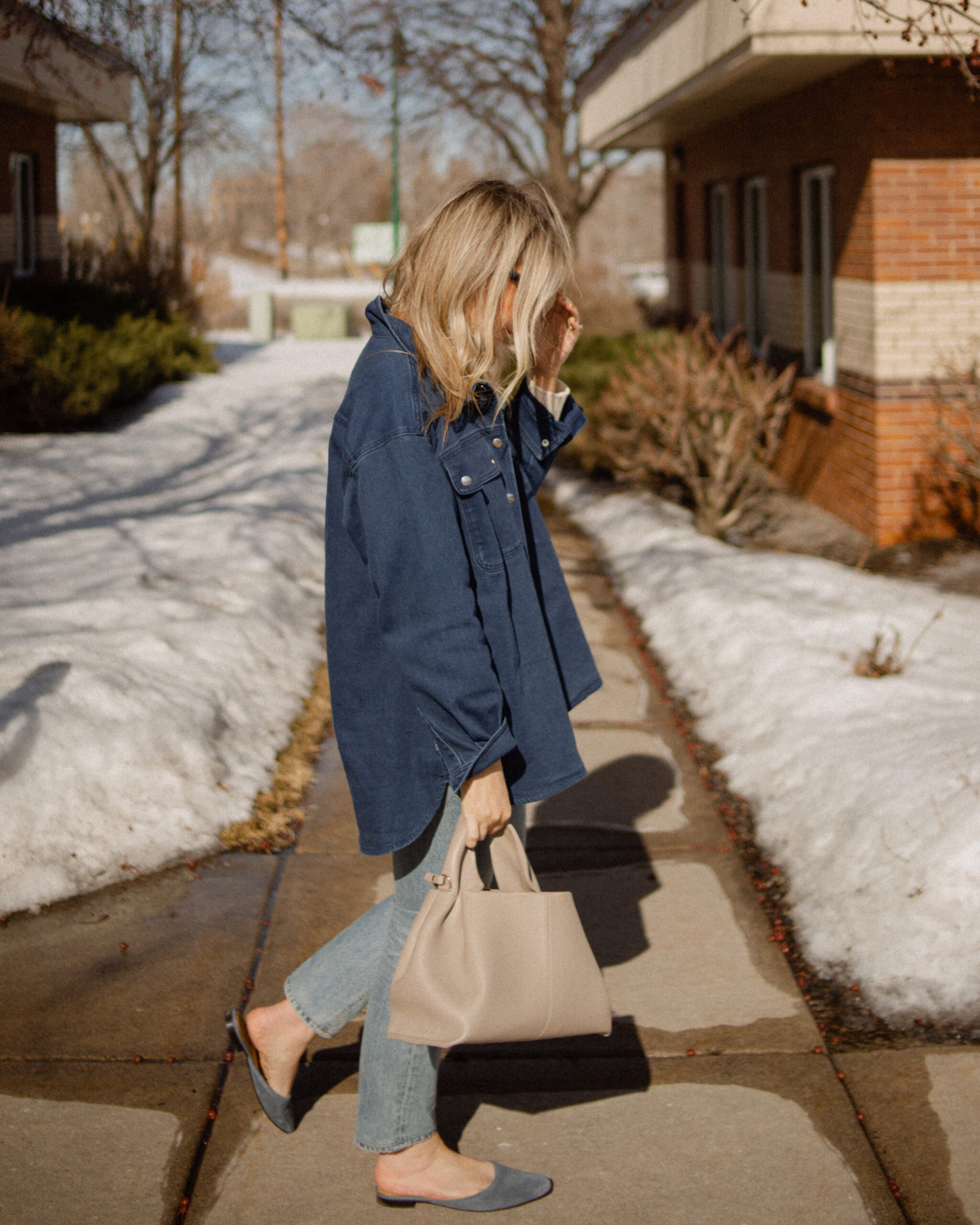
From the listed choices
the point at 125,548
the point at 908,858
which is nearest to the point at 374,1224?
the point at 908,858

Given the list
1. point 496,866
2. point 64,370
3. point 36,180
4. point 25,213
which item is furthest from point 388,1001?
point 36,180

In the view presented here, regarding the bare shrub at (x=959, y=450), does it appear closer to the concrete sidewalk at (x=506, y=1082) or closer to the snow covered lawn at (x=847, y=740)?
the snow covered lawn at (x=847, y=740)

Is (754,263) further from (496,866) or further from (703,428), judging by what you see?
(496,866)

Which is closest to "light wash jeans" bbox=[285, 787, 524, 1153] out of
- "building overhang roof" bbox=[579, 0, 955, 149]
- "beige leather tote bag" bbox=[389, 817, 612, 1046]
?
"beige leather tote bag" bbox=[389, 817, 612, 1046]

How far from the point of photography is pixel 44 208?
56.4ft

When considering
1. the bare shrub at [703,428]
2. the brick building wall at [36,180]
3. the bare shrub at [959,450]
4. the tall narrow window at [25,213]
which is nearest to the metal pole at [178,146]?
the brick building wall at [36,180]

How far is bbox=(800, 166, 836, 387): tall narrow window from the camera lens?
384 inches

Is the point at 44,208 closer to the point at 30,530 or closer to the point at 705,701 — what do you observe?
the point at 30,530

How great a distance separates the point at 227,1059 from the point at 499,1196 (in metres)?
0.85

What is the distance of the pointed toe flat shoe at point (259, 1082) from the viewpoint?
2.64m

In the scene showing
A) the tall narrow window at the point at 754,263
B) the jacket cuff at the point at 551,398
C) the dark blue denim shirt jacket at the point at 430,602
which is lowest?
the dark blue denim shirt jacket at the point at 430,602

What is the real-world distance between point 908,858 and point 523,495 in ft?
6.27

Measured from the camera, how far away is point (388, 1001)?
2.42 metres

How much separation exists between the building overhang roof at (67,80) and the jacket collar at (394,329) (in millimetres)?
6279
